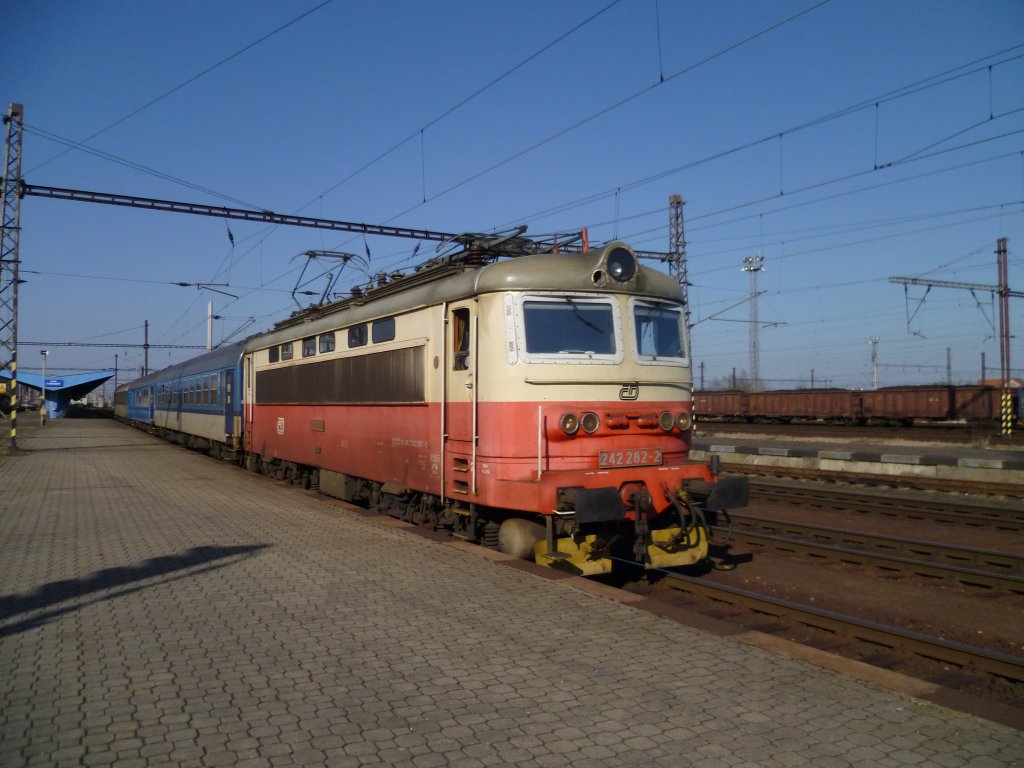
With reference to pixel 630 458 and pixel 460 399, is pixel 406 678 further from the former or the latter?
pixel 460 399

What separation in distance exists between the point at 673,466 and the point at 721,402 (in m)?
37.3

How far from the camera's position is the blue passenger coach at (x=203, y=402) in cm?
1968

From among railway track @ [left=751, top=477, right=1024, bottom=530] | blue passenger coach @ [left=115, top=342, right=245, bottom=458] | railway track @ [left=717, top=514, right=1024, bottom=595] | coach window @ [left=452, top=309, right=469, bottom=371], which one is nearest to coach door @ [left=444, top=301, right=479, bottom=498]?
coach window @ [left=452, top=309, right=469, bottom=371]

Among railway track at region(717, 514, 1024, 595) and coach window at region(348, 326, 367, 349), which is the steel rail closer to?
railway track at region(717, 514, 1024, 595)

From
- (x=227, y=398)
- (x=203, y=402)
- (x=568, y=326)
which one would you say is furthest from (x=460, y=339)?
(x=203, y=402)

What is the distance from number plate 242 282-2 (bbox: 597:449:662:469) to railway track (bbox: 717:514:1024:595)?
2.35 m

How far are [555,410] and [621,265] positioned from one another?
5.82 ft

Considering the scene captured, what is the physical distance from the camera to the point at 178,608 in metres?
6.20

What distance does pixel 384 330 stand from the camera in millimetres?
10047

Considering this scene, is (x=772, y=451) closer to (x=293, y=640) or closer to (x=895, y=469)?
(x=895, y=469)

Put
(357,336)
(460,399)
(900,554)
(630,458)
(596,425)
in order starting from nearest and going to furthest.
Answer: (596,425) < (630,458) < (460,399) < (900,554) < (357,336)

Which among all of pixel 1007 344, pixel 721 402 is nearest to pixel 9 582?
pixel 1007 344

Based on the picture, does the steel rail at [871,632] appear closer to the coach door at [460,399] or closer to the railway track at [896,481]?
the coach door at [460,399]

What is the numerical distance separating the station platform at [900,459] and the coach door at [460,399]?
8834mm
